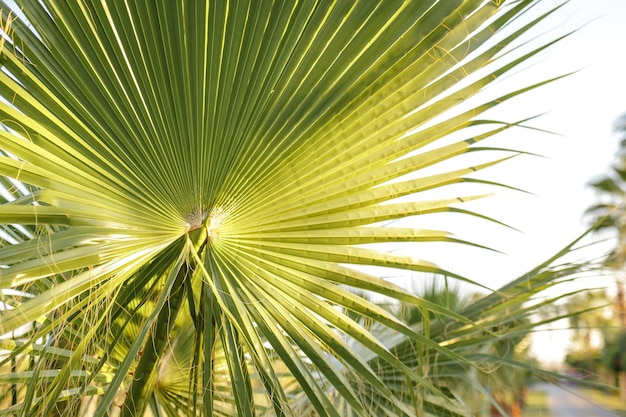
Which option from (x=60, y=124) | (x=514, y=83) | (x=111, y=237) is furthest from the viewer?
(x=514, y=83)

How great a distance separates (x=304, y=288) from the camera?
1647 mm

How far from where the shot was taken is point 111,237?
52.3 inches

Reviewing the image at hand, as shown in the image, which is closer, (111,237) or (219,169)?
(111,237)

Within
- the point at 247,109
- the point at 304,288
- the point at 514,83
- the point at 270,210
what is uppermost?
the point at 514,83

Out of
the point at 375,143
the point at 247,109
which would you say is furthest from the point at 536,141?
the point at 247,109

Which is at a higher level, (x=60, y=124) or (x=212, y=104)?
(x=212, y=104)

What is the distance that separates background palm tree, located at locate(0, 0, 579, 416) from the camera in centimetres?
137

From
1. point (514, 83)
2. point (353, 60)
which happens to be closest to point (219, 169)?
point (353, 60)

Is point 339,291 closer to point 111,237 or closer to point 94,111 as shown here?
point 111,237

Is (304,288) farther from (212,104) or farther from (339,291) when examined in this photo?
(212,104)

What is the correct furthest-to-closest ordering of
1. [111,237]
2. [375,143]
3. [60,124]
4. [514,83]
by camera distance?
[375,143]
[514,83]
[60,124]
[111,237]

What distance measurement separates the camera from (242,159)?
164 centimetres

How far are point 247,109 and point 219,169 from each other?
198 millimetres

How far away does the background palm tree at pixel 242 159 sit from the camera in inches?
53.9
